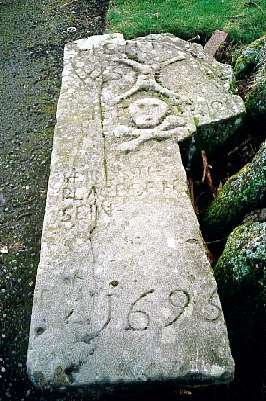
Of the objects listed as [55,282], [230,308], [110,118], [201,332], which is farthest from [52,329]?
[110,118]

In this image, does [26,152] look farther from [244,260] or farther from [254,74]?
[244,260]

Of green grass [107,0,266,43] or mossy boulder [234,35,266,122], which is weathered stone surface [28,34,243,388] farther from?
green grass [107,0,266,43]

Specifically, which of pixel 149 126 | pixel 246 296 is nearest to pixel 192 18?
pixel 149 126

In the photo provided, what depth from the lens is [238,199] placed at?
3262 millimetres

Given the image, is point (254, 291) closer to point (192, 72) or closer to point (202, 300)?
point (202, 300)

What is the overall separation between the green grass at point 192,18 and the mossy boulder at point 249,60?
90 cm

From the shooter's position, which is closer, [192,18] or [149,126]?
[149,126]

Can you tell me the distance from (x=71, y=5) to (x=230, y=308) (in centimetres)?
491

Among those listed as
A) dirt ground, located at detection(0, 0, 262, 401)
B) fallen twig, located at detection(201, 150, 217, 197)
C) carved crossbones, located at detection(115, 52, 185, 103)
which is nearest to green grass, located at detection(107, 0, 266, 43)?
dirt ground, located at detection(0, 0, 262, 401)

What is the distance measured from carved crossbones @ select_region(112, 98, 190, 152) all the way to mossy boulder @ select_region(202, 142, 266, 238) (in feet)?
1.51

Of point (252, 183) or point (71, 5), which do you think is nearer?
point (252, 183)

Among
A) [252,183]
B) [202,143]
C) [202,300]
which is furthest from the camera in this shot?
[202,143]

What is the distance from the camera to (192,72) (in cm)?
413

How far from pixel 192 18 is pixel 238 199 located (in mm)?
3077
